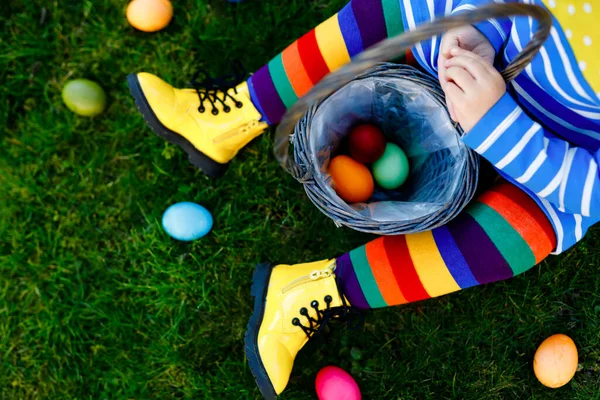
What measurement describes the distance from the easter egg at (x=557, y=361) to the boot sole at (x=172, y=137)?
83 cm

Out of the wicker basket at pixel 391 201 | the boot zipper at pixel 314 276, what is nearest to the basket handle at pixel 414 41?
the wicker basket at pixel 391 201

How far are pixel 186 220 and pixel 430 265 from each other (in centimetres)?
55

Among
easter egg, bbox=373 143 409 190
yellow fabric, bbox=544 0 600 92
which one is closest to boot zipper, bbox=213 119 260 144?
easter egg, bbox=373 143 409 190

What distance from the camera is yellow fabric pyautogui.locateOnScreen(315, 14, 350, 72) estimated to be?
1.05m

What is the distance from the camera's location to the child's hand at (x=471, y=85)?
786 mm

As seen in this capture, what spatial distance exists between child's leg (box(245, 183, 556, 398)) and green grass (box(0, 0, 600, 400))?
0.10 m

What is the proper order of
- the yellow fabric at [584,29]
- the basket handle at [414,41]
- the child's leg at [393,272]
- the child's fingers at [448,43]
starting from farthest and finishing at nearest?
the child's leg at [393,272] → the child's fingers at [448,43] → the yellow fabric at [584,29] → the basket handle at [414,41]

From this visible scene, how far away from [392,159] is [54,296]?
2.78ft

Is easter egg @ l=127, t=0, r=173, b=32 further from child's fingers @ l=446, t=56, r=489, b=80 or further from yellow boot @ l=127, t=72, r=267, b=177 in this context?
child's fingers @ l=446, t=56, r=489, b=80

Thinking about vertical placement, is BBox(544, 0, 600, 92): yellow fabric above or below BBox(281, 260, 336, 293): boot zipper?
above

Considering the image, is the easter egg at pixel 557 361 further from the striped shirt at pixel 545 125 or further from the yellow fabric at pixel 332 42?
the yellow fabric at pixel 332 42

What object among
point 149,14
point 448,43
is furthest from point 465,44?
point 149,14

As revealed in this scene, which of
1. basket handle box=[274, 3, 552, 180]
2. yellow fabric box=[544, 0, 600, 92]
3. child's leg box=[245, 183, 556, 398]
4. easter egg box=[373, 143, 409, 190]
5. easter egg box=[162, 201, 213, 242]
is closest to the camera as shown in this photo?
basket handle box=[274, 3, 552, 180]

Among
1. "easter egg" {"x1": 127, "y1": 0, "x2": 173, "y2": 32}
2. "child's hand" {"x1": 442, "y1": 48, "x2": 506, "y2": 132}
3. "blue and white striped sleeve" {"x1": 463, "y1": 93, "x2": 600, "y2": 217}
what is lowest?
"easter egg" {"x1": 127, "y1": 0, "x2": 173, "y2": 32}
